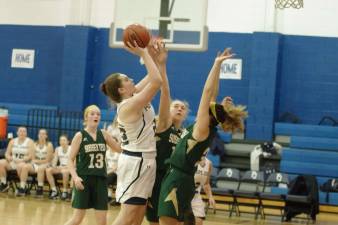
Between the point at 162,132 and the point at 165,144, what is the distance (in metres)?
0.11

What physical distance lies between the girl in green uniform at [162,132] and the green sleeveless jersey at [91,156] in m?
1.53

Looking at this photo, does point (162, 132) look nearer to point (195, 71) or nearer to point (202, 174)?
point (202, 174)

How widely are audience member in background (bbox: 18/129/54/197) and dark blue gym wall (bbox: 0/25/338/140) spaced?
2.63m

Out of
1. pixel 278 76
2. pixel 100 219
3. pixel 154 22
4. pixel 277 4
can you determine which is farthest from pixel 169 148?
pixel 278 76

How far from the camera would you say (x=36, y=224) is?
29.7ft

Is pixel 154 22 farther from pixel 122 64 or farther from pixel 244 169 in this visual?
pixel 122 64

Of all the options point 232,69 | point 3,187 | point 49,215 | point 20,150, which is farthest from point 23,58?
point 49,215

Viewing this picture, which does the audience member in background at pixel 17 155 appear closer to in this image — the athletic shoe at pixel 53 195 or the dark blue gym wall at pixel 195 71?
the athletic shoe at pixel 53 195

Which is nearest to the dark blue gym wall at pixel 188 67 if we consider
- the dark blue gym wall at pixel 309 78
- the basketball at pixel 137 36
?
the dark blue gym wall at pixel 309 78

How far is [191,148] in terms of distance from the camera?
499 cm

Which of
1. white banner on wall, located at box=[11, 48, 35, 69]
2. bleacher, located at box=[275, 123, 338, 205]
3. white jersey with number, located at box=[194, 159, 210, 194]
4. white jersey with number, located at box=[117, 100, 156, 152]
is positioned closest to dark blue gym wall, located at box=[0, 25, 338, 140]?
white banner on wall, located at box=[11, 48, 35, 69]

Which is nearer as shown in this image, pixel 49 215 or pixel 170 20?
pixel 170 20

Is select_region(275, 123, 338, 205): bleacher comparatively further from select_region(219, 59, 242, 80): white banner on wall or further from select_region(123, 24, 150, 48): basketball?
select_region(123, 24, 150, 48): basketball

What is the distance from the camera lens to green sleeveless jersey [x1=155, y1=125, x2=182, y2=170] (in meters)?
5.42
